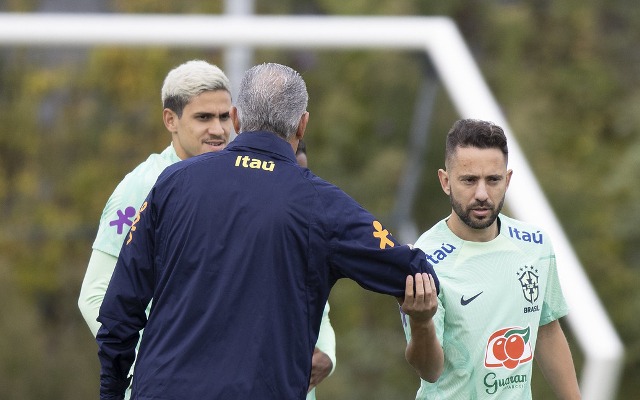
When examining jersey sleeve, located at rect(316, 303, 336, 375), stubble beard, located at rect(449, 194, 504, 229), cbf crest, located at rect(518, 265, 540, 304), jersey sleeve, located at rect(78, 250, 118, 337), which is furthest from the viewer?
jersey sleeve, located at rect(316, 303, 336, 375)

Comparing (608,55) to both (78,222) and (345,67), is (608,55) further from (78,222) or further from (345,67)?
(78,222)

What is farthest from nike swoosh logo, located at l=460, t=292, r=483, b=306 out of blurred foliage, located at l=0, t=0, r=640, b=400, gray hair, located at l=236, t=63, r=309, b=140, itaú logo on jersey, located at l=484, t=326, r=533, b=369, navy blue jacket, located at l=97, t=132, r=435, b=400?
blurred foliage, located at l=0, t=0, r=640, b=400

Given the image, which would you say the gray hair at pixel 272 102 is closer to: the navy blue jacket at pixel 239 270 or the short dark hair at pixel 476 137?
the navy blue jacket at pixel 239 270

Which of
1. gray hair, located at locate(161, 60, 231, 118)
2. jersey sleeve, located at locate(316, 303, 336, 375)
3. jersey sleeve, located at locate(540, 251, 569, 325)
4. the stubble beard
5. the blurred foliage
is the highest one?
the blurred foliage

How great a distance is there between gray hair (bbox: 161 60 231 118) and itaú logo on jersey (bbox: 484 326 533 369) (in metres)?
1.38

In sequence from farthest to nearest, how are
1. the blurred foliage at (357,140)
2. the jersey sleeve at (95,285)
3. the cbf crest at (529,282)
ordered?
the blurred foliage at (357,140) → the jersey sleeve at (95,285) → the cbf crest at (529,282)

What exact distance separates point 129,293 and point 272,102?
677 mm

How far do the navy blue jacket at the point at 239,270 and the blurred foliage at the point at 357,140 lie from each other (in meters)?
10.2

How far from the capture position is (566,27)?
63.6 feet

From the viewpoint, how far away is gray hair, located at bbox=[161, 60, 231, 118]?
4672 millimetres

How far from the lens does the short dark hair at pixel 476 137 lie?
13.6 ft

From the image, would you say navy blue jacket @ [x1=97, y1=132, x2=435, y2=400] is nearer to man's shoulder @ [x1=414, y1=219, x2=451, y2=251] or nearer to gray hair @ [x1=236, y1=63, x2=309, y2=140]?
gray hair @ [x1=236, y1=63, x2=309, y2=140]

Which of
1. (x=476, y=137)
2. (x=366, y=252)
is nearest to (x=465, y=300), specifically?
(x=476, y=137)

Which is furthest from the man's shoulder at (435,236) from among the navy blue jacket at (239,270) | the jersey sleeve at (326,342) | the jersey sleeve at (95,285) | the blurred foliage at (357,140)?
the blurred foliage at (357,140)
